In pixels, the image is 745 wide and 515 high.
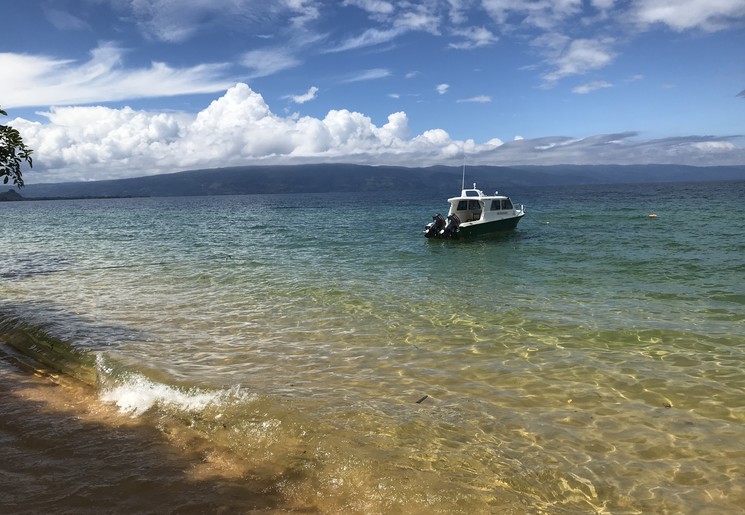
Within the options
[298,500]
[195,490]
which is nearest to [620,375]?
[298,500]

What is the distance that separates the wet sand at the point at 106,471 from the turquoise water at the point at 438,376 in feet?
1.12

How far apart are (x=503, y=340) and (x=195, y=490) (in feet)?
25.7

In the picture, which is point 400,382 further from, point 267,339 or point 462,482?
point 267,339

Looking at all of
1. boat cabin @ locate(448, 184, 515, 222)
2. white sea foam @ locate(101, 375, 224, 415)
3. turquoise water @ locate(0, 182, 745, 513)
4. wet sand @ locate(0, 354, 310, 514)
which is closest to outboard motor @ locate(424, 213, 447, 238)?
boat cabin @ locate(448, 184, 515, 222)

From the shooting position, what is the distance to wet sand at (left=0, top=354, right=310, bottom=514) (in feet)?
15.9

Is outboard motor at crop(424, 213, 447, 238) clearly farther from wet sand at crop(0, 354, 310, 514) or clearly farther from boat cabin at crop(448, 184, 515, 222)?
wet sand at crop(0, 354, 310, 514)

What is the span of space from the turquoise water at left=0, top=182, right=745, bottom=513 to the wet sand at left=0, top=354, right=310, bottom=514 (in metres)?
0.34

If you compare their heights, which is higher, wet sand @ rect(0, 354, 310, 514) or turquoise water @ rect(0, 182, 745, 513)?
wet sand @ rect(0, 354, 310, 514)

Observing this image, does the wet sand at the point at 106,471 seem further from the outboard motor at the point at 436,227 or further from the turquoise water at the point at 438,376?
the outboard motor at the point at 436,227

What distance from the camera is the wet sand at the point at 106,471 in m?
4.84

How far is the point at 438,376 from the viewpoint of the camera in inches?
348

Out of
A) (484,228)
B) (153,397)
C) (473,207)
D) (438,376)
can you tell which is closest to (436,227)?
(484,228)

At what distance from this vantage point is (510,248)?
103 feet

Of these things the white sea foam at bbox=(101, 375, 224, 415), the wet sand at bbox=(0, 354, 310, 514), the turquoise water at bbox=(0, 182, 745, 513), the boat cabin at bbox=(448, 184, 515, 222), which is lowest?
the turquoise water at bbox=(0, 182, 745, 513)
